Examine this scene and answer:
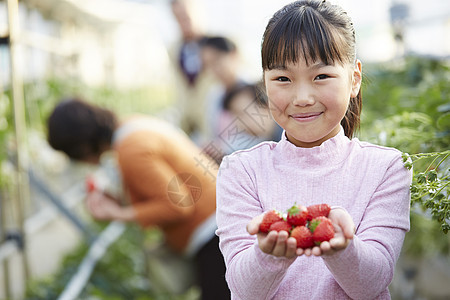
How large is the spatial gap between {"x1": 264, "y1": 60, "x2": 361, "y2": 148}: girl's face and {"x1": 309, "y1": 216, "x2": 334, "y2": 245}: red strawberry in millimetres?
218

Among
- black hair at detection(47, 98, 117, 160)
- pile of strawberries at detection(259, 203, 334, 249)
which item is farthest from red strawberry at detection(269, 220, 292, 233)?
black hair at detection(47, 98, 117, 160)

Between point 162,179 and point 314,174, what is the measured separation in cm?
164

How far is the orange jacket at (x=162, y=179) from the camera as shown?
98.7 inches

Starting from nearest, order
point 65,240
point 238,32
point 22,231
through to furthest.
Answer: point 22,231 → point 65,240 → point 238,32

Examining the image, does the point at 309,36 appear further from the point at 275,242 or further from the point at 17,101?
the point at 17,101

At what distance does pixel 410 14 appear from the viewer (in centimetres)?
464

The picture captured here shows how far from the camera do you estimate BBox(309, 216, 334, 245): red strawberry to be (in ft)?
2.46

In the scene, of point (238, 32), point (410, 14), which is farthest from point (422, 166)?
point (238, 32)

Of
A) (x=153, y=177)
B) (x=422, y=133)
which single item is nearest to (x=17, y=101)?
(x=153, y=177)

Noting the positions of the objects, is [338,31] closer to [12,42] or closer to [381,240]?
[381,240]

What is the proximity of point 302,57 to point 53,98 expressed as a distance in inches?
160

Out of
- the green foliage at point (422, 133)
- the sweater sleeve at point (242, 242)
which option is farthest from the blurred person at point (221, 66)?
the sweater sleeve at point (242, 242)

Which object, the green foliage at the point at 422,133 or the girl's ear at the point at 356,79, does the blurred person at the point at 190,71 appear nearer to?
the green foliage at the point at 422,133

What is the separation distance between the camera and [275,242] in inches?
30.3
